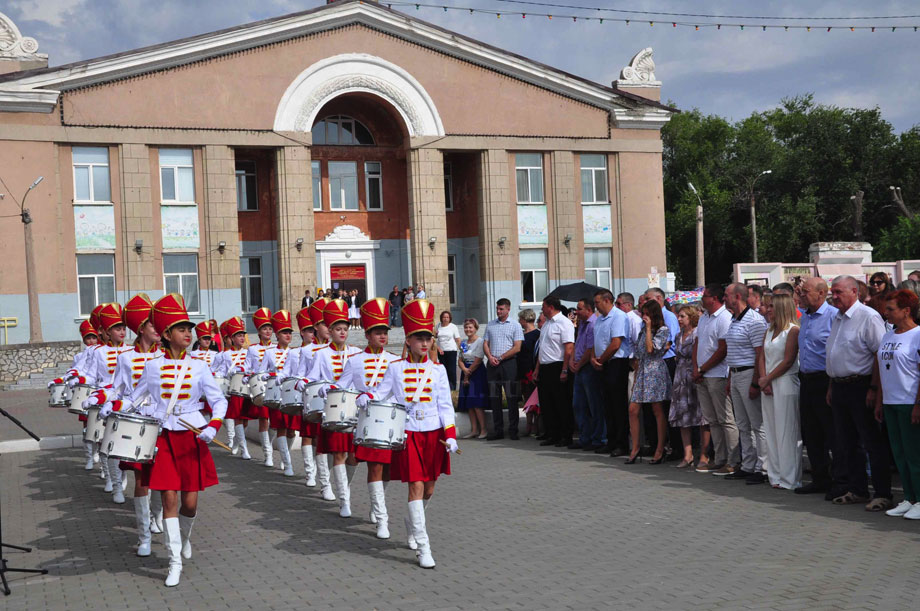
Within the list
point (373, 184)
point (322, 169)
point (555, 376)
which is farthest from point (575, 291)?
point (373, 184)

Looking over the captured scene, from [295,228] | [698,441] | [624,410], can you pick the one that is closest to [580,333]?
[624,410]

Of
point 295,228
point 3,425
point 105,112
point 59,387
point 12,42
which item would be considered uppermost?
point 12,42

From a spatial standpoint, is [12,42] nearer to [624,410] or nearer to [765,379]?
[624,410]

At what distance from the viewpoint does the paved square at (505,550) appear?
7121mm

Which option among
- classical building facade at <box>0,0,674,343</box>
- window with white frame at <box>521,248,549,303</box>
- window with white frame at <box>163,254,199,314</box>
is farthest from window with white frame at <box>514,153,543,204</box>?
window with white frame at <box>163,254,199,314</box>

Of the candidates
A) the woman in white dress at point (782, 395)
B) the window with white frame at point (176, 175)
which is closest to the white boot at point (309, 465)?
the woman in white dress at point (782, 395)

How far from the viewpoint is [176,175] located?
38.4 metres

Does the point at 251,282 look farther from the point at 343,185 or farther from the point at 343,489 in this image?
the point at 343,489

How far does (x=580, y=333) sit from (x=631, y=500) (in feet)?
15.0

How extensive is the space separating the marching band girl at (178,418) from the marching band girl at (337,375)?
6.71 feet

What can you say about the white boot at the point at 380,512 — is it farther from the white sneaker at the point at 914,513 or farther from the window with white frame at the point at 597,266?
the window with white frame at the point at 597,266

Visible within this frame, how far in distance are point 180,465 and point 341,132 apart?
3626 centimetres

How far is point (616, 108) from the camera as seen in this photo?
144 feet

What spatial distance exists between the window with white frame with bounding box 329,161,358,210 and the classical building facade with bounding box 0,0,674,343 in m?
0.09
